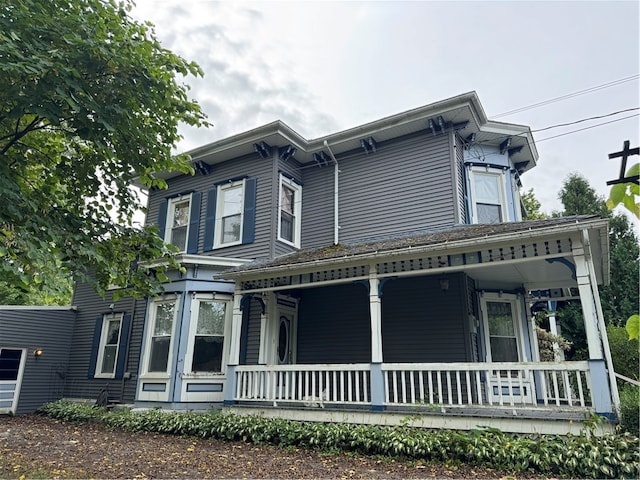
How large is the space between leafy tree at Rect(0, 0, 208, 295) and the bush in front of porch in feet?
10.2

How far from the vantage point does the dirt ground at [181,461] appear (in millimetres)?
5676

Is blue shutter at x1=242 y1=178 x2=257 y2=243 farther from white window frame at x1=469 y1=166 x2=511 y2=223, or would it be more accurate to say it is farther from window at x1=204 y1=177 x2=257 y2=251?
white window frame at x1=469 y1=166 x2=511 y2=223

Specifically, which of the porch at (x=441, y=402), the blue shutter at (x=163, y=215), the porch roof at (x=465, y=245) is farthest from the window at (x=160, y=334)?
the blue shutter at (x=163, y=215)

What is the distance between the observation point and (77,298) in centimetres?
1452

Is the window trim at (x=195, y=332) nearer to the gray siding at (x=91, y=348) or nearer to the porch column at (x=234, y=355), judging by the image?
the porch column at (x=234, y=355)

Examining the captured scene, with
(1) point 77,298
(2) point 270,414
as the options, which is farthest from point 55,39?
(1) point 77,298

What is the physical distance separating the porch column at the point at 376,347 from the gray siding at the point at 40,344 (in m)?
10.6

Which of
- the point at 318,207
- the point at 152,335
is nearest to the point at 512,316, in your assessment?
the point at 318,207

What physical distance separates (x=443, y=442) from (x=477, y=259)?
9.59 feet

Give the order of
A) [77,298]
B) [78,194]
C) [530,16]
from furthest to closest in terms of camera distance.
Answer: [77,298] < [78,194] < [530,16]

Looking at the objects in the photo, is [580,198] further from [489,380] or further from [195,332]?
[195,332]

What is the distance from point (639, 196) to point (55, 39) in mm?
6646

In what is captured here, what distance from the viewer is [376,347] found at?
7.89 meters

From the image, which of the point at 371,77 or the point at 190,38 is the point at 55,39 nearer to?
the point at 190,38
